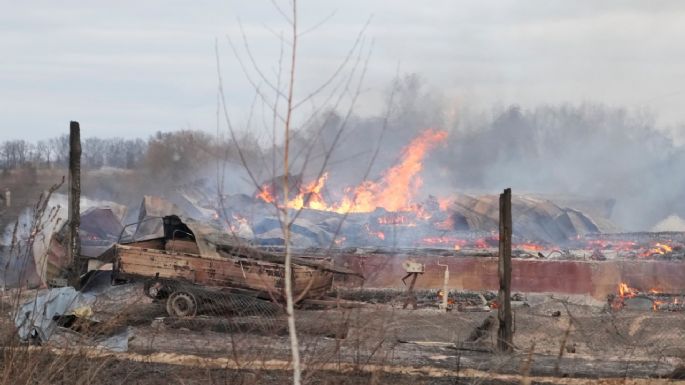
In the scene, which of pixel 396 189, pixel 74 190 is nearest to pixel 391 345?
pixel 74 190

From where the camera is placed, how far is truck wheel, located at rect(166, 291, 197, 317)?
15.2 meters

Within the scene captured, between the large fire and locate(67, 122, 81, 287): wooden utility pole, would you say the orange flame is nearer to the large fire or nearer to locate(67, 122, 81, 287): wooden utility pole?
the large fire

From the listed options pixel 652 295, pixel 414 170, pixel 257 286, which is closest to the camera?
pixel 257 286

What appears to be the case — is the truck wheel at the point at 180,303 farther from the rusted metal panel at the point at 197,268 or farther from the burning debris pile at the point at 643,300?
the burning debris pile at the point at 643,300

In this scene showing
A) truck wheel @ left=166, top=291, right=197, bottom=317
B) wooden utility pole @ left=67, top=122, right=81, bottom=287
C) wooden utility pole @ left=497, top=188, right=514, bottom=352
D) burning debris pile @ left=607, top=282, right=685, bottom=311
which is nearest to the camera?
wooden utility pole @ left=497, top=188, right=514, bottom=352

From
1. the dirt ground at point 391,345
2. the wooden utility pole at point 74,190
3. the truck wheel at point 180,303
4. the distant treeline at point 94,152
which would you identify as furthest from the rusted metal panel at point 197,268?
the distant treeline at point 94,152

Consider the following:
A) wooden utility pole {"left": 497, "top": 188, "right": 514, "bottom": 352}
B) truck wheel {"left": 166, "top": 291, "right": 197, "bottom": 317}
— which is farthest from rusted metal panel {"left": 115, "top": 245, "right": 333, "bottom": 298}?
wooden utility pole {"left": 497, "top": 188, "right": 514, "bottom": 352}

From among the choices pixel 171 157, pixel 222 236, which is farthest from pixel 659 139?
pixel 222 236

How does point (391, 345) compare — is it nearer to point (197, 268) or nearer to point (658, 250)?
point (197, 268)

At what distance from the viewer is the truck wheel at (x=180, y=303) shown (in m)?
15.2

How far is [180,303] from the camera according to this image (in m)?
15.4

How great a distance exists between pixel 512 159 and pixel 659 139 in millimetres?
8958

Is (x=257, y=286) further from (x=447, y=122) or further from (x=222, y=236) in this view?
(x=447, y=122)

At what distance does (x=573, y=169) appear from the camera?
46719 millimetres
